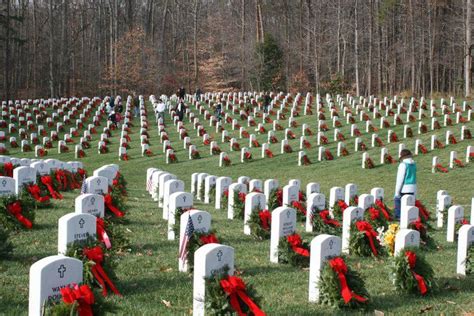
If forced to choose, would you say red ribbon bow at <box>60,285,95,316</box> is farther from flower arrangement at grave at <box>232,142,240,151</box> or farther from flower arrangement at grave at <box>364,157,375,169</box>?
flower arrangement at grave at <box>232,142,240,151</box>

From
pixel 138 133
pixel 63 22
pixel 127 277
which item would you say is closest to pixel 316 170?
pixel 138 133

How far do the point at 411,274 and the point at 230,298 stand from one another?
2688 mm

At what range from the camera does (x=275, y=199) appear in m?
13.8

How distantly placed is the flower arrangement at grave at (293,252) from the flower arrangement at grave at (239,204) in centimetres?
436

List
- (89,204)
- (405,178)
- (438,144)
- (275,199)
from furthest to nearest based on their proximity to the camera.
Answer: (438,144) → (275,199) → (405,178) → (89,204)

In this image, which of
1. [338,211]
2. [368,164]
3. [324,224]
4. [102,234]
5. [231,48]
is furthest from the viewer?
[231,48]

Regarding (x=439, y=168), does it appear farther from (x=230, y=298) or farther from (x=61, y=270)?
(x=61, y=270)

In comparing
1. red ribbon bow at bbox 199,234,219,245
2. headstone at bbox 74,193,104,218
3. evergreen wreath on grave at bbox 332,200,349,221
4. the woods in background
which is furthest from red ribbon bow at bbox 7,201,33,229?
the woods in background

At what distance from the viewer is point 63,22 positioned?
58344 mm

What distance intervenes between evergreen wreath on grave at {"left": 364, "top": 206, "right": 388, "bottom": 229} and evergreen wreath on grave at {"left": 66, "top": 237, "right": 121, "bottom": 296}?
5321 mm

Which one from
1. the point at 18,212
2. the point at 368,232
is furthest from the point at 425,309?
the point at 18,212

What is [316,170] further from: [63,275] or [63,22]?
[63,22]

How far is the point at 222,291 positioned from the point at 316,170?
17.8m

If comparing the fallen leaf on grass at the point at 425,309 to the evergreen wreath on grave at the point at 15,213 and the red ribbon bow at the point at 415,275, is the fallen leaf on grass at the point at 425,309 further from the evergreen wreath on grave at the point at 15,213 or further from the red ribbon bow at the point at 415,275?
the evergreen wreath on grave at the point at 15,213
